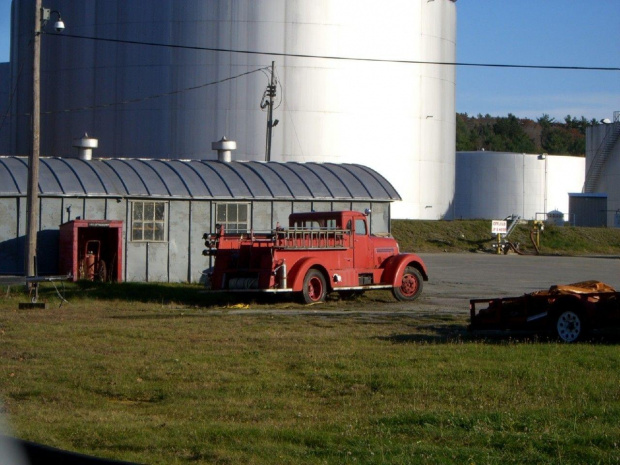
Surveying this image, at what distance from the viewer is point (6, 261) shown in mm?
29062

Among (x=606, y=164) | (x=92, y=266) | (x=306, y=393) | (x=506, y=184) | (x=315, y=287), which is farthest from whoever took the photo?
(x=506, y=184)

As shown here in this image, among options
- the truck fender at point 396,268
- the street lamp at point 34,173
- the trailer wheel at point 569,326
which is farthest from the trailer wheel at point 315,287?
the trailer wheel at point 569,326

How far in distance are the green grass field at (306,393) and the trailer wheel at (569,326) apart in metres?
0.36

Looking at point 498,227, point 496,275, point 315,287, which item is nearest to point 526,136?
point 498,227

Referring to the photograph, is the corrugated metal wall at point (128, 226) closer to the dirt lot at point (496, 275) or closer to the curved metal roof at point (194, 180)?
the curved metal roof at point (194, 180)

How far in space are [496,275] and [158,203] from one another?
13902mm

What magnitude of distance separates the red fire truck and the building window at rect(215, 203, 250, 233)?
5864 millimetres

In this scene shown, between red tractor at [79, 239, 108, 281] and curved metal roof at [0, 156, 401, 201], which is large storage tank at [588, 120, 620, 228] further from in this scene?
red tractor at [79, 239, 108, 281]

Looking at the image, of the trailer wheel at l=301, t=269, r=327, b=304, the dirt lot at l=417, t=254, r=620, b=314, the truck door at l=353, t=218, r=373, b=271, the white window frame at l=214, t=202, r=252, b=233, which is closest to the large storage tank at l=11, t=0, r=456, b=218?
the dirt lot at l=417, t=254, r=620, b=314

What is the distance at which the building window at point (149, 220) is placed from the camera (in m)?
30.9

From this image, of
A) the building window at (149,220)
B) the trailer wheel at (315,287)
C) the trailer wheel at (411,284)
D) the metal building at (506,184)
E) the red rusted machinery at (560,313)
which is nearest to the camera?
the red rusted machinery at (560,313)

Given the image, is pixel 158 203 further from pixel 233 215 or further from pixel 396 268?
pixel 396 268

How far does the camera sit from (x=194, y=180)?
32.3m

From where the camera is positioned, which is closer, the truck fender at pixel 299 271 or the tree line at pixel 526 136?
the truck fender at pixel 299 271
